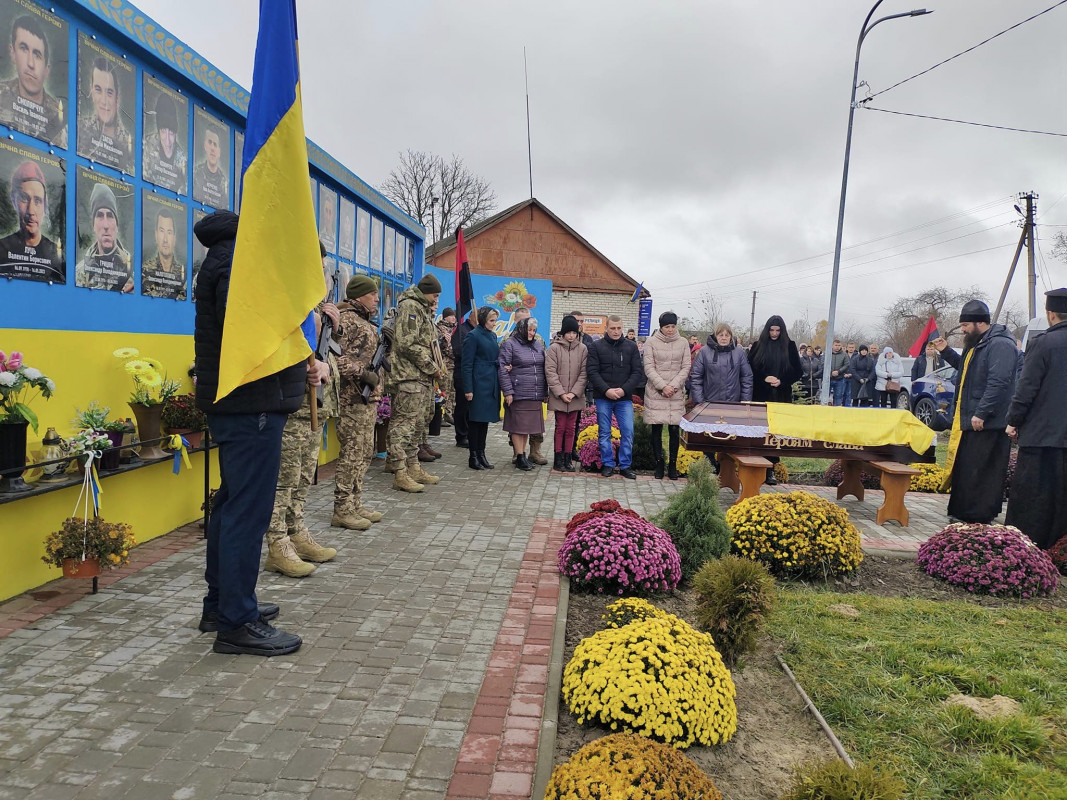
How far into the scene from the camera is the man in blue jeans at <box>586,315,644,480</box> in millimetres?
9430

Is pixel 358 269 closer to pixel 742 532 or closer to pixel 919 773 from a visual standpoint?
pixel 742 532

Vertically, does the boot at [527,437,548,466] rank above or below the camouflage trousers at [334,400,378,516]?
below

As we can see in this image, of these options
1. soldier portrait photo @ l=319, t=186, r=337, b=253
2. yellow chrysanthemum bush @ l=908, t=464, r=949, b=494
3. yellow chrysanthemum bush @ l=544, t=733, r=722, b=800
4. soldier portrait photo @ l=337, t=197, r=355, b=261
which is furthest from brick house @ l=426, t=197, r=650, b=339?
yellow chrysanthemum bush @ l=544, t=733, r=722, b=800

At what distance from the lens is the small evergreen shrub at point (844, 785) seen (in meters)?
→ 2.40

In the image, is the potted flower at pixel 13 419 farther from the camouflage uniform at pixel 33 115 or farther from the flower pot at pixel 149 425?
the camouflage uniform at pixel 33 115

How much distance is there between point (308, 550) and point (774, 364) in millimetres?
6615

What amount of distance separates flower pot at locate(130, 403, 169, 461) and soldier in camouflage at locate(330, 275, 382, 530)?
1.34m

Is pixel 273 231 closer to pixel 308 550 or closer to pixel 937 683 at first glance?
pixel 308 550

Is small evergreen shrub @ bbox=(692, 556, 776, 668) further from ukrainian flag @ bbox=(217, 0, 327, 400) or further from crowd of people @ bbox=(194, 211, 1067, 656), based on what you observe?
ukrainian flag @ bbox=(217, 0, 327, 400)

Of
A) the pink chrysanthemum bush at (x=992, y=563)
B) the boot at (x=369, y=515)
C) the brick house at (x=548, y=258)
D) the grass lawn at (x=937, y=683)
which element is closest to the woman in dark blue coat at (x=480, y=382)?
the boot at (x=369, y=515)

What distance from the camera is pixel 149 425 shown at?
5.54m

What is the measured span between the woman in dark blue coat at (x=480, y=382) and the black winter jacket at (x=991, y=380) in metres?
5.34

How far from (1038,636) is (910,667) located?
126cm

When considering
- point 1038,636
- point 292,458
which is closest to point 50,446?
point 292,458
